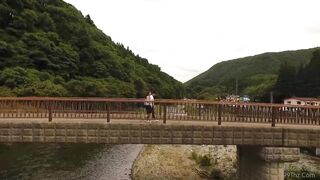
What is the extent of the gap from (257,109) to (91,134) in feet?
24.9

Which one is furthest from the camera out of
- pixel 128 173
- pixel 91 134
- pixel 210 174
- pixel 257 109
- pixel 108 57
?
pixel 108 57

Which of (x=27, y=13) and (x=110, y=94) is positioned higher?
(x=27, y=13)

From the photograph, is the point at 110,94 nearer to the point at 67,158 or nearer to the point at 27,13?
the point at 27,13

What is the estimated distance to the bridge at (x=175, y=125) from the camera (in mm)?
19469

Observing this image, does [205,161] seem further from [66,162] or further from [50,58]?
[50,58]

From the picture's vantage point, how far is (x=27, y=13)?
281 feet

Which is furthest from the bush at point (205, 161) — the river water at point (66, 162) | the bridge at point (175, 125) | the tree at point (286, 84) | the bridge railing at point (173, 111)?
the tree at point (286, 84)

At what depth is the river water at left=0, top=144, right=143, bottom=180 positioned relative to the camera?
2834cm

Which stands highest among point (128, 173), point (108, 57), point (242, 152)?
point (108, 57)

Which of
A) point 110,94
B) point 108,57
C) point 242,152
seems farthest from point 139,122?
point 108,57

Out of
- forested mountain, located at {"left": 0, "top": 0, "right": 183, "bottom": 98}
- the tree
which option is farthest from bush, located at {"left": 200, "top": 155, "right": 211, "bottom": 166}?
the tree

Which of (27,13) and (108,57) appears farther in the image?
(108,57)

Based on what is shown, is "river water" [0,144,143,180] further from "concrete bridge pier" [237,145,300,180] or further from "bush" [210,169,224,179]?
"concrete bridge pier" [237,145,300,180]

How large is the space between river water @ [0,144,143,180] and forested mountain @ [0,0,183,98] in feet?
50.3
